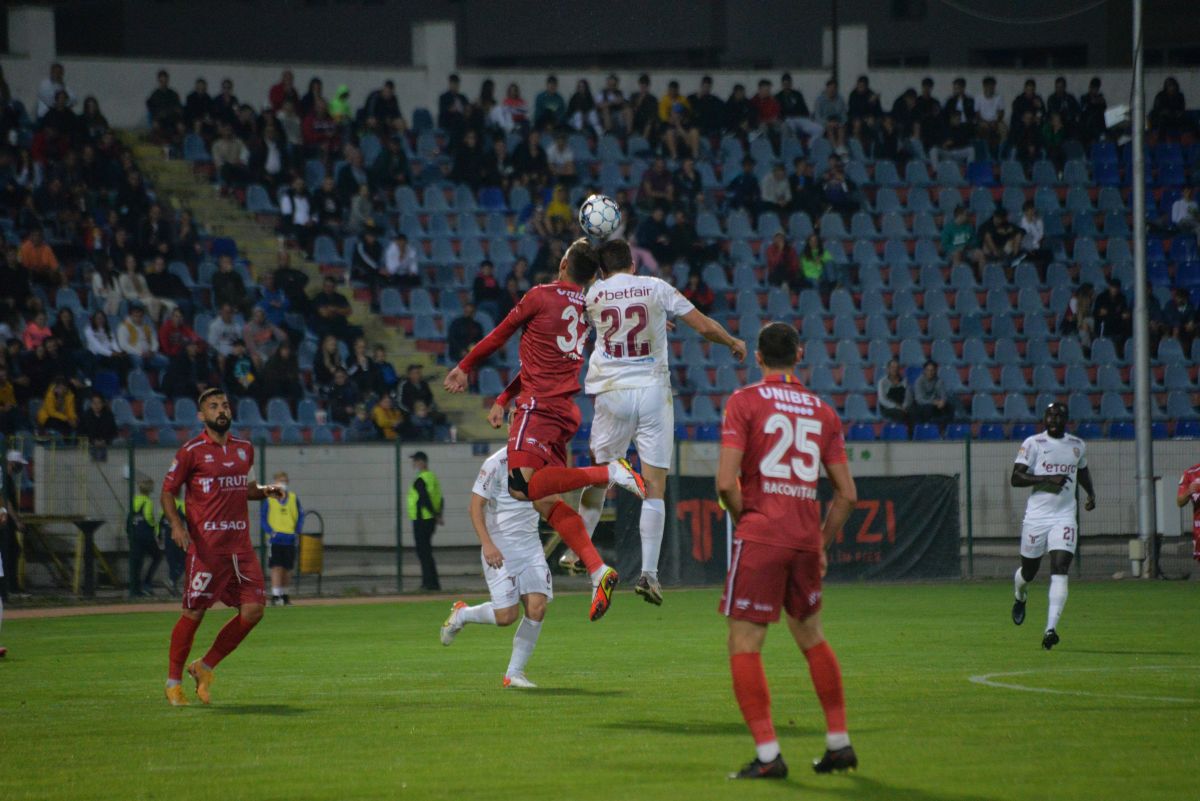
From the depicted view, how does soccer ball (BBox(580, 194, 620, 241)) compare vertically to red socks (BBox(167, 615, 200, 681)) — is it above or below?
above

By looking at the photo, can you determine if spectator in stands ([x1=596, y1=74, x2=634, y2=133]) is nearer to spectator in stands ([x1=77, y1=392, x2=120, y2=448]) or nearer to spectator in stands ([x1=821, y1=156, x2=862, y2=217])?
spectator in stands ([x1=821, y1=156, x2=862, y2=217])

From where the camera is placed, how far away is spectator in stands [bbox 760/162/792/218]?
32656 mm

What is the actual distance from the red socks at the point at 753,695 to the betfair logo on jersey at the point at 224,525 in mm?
5261

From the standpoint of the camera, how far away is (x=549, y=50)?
127 feet

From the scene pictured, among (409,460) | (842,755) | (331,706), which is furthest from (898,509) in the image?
(842,755)

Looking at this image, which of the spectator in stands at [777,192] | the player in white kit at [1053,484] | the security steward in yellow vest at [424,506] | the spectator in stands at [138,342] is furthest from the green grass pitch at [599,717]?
the spectator in stands at [777,192]

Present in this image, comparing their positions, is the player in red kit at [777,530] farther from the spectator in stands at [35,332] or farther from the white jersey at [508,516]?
the spectator in stands at [35,332]

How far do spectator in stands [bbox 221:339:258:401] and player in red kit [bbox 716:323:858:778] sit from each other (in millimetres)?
19977

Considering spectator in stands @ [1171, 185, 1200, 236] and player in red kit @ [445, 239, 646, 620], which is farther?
spectator in stands @ [1171, 185, 1200, 236]

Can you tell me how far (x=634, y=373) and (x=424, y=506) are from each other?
14193 millimetres

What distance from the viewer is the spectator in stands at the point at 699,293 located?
97.5 feet

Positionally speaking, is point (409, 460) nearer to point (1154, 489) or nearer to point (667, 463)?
point (1154, 489)

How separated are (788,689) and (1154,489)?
1608 cm

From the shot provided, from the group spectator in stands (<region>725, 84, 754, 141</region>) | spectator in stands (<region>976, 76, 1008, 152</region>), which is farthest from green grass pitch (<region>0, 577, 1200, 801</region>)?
spectator in stands (<region>976, 76, 1008, 152</region>)
